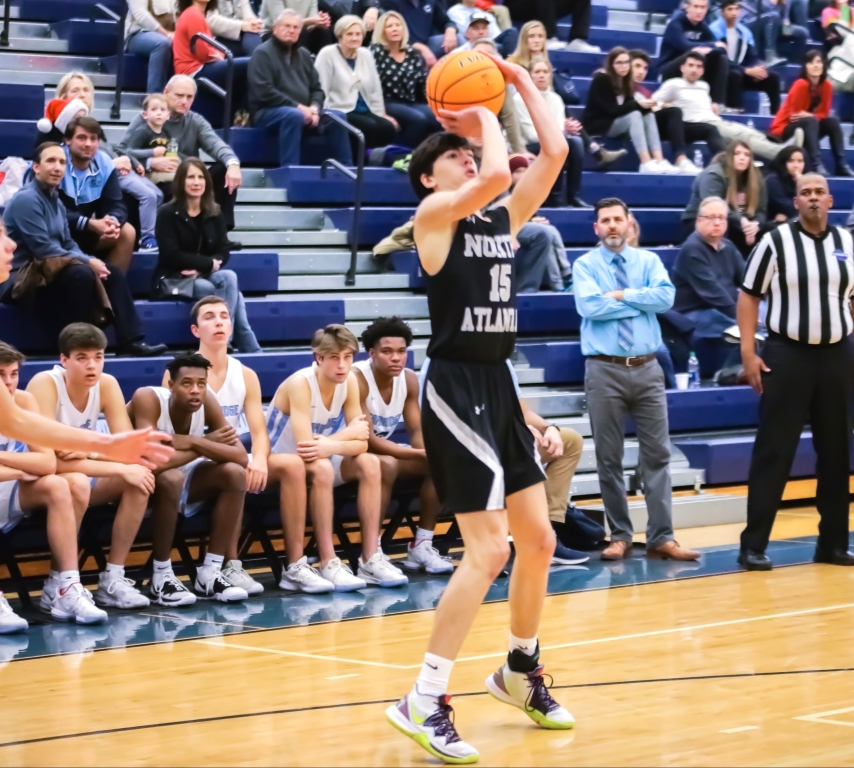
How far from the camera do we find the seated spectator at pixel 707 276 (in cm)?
962

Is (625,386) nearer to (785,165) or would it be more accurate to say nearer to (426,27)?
(785,165)

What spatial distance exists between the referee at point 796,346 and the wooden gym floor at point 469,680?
54 centimetres

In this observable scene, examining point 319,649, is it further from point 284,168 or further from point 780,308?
point 284,168

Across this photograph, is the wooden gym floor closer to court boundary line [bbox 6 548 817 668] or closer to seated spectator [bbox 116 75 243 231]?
court boundary line [bbox 6 548 817 668]

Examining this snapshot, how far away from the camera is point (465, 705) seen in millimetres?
4410

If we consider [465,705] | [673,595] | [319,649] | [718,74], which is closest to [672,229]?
[718,74]

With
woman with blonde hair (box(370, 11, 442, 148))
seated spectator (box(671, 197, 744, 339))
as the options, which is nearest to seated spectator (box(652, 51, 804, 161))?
woman with blonde hair (box(370, 11, 442, 148))

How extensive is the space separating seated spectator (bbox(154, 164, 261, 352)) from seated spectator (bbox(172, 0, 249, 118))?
209cm

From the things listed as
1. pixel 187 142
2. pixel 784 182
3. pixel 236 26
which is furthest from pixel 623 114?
pixel 187 142

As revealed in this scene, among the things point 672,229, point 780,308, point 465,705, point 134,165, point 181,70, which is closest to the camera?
point 465,705

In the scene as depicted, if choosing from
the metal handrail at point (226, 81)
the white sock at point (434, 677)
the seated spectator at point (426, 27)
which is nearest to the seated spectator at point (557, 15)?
the seated spectator at point (426, 27)

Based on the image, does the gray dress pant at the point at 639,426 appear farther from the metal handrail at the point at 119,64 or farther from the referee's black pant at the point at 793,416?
the metal handrail at the point at 119,64

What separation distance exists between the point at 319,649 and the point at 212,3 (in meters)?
Answer: 6.45

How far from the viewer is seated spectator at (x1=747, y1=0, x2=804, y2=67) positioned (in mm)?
14320
